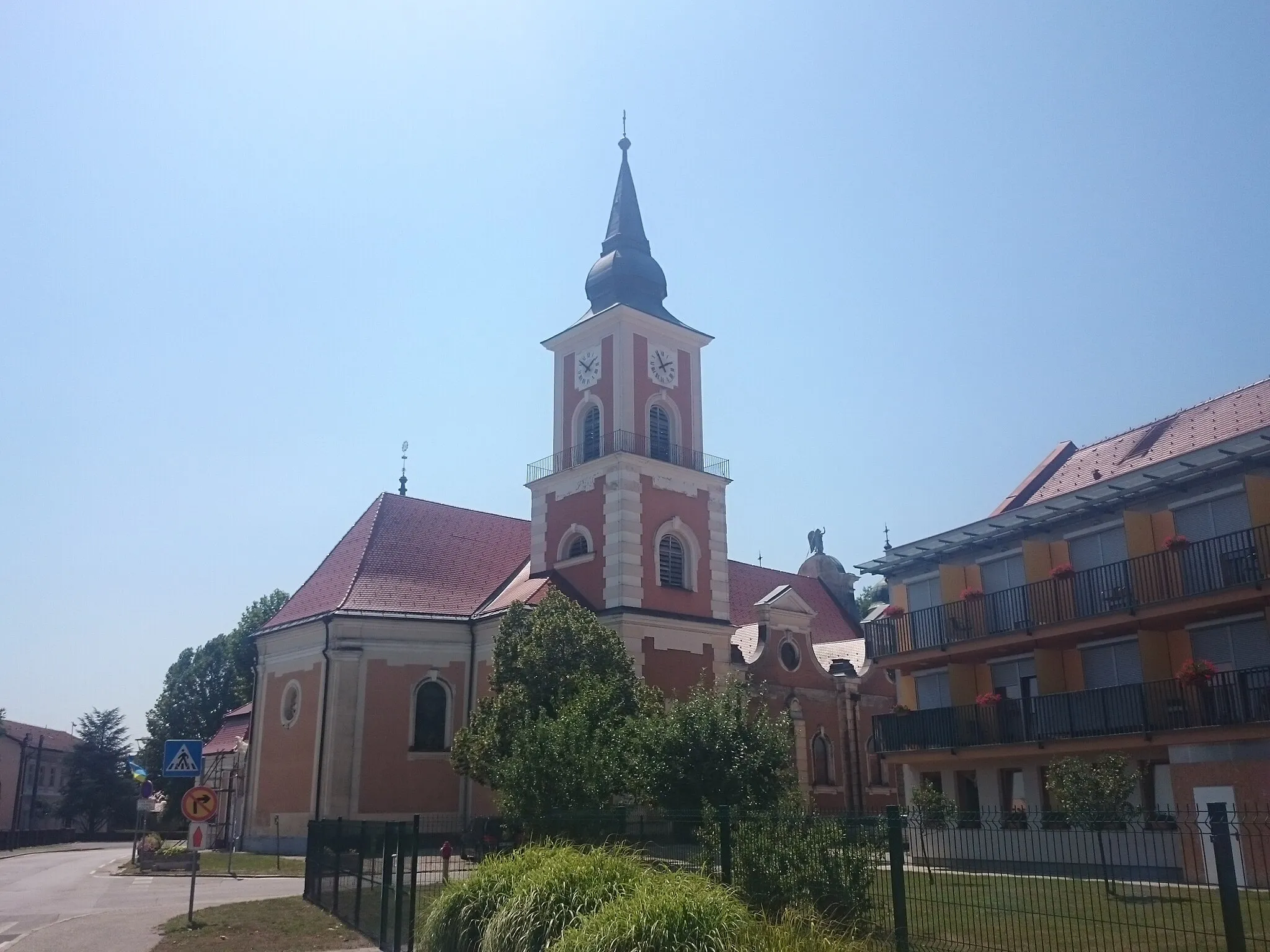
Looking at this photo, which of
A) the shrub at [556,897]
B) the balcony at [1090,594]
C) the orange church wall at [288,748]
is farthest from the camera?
the orange church wall at [288,748]

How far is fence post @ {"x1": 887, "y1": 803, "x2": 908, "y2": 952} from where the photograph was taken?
357 inches

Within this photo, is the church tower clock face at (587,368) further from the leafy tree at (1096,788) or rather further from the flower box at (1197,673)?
the leafy tree at (1096,788)

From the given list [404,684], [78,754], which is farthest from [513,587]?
[78,754]

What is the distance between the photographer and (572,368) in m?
39.4

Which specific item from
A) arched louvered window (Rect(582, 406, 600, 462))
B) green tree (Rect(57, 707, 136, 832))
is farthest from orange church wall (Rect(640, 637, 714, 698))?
green tree (Rect(57, 707, 136, 832))

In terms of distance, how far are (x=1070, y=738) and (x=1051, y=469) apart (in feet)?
33.2

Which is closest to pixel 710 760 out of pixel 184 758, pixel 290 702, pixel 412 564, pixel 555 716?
pixel 555 716

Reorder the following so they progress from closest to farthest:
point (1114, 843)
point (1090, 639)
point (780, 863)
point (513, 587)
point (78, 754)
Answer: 1. point (780, 863)
2. point (1114, 843)
3. point (1090, 639)
4. point (513, 587)
5. point (78, 754)

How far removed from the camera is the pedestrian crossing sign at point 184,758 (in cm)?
2188

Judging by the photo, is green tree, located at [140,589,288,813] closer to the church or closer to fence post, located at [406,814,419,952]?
the church

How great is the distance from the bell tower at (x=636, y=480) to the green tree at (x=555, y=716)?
5.47 m

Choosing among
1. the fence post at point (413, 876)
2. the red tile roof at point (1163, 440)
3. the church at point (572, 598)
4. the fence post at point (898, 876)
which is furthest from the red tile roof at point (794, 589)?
the fence post at point (898, 876)

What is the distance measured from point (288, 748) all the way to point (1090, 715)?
24.7 m

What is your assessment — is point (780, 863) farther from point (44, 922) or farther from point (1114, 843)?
point (1114, 843)
